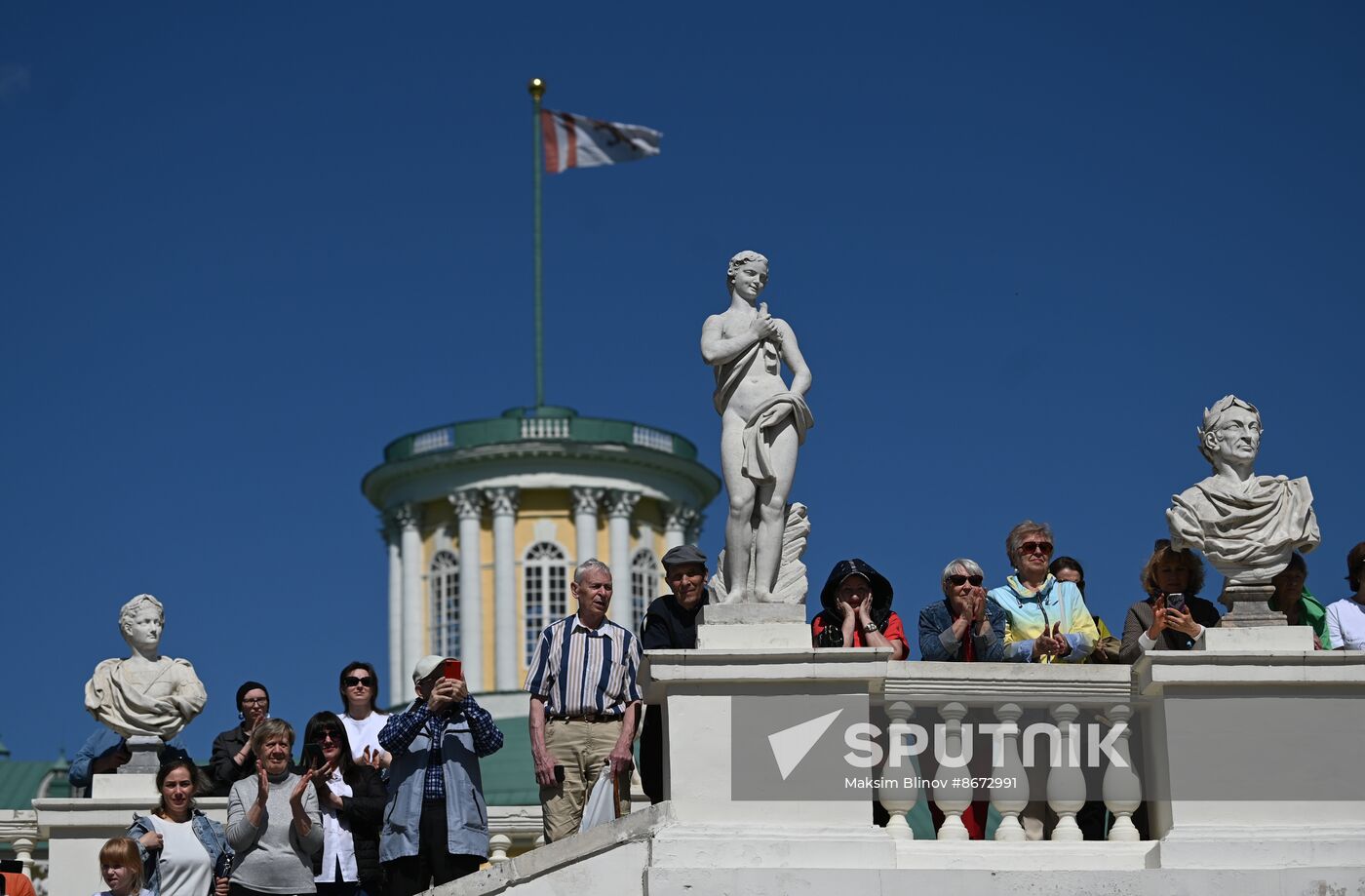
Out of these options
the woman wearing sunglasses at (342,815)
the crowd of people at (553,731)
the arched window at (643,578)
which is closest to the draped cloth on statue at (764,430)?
the crowd of people at (553,731)

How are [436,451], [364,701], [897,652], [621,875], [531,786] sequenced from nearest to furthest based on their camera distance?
[621,875] < [897,652] < [364,701] < [531,786] < [436,451]

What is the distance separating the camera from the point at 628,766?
12062 millimetres

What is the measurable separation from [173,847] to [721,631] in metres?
2.93

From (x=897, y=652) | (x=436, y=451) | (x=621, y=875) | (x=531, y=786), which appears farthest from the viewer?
(x=436, y=451)

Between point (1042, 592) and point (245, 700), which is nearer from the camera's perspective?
point (1042, 592)

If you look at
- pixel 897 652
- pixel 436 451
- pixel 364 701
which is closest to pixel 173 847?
pixel 364 701

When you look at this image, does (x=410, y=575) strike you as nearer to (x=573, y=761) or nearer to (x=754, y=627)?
(x=573, y=761)

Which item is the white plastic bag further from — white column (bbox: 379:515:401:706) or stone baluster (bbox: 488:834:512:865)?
white column (bbox: 379:515:401:706)

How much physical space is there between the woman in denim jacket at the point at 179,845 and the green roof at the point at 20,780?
29.8m

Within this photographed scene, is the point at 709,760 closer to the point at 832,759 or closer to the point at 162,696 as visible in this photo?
the point at 832,759

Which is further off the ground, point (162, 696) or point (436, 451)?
point (436, 451)

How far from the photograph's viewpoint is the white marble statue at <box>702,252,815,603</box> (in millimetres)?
11227

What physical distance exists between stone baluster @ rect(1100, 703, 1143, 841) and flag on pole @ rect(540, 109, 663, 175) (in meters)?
48.4

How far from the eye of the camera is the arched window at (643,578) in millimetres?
62969
